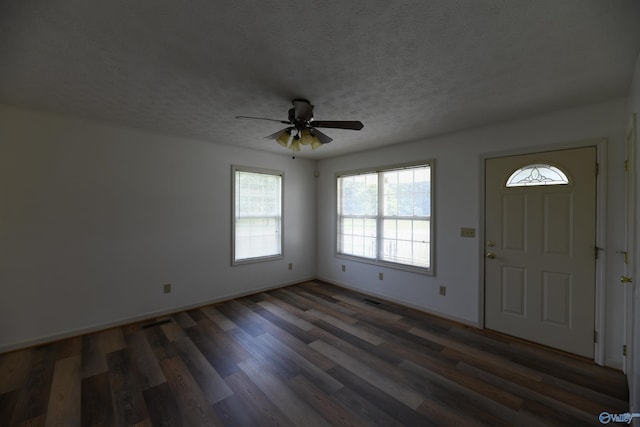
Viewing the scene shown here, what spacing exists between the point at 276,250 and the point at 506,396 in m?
3.76

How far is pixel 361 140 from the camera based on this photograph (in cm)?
387

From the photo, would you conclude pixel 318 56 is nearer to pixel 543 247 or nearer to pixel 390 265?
pixel 543 247

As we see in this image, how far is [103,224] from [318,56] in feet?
10.7

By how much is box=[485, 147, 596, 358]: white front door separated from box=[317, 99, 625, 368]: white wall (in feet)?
0.41

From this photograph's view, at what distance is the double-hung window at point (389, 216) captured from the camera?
12.5 feet

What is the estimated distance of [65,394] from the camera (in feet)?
6.79

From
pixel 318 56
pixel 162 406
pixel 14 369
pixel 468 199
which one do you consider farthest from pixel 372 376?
pixel 14 369

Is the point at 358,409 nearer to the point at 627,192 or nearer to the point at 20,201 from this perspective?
the point at 627,192

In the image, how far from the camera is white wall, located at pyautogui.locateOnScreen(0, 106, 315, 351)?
271 cm

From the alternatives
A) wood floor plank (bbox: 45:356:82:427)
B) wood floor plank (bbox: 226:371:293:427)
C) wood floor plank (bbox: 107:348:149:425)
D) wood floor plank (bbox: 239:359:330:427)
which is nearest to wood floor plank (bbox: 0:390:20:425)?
wood floor plank (bbox: 45:356:82:427)

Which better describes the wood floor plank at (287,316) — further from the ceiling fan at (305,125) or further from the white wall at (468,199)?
the ceiling fan at (305,125)

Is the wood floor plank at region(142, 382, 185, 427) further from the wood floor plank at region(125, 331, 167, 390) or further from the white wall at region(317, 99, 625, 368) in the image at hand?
the white wall at region(317, 99, 625, 368)

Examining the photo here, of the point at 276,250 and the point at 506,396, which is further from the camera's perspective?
the point at 276,250

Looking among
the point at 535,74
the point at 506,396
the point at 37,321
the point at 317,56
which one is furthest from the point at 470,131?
the point at 37,321
